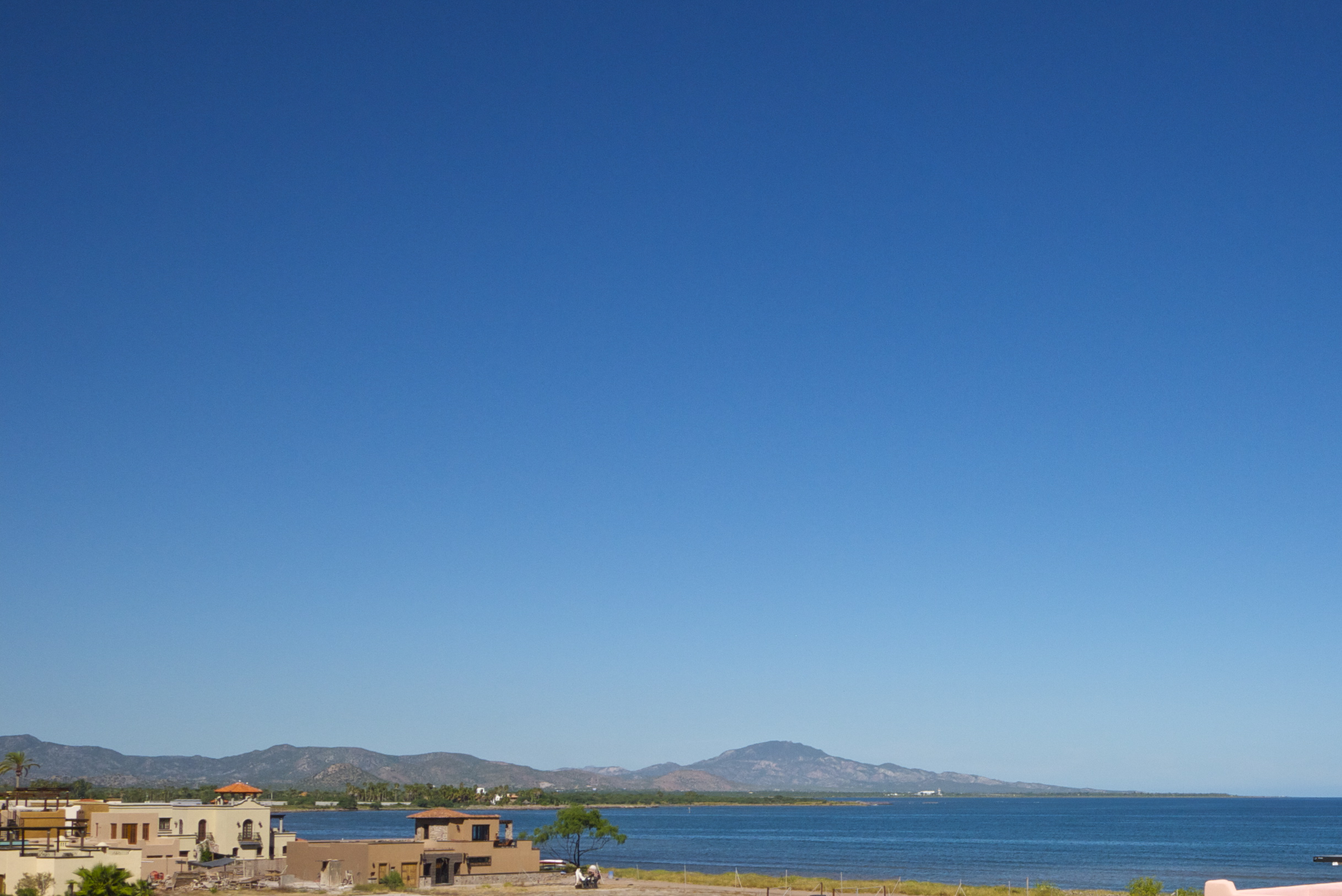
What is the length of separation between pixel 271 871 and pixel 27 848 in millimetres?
16367

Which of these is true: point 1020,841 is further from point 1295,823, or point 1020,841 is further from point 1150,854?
point 1295,823

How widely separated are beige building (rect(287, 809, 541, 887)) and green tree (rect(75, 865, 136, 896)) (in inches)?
624

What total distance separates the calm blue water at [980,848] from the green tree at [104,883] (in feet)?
165

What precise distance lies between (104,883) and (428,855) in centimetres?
1918

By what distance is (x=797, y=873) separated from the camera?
79.9m

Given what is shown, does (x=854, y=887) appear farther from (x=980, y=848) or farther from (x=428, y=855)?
(x=980, y=848)

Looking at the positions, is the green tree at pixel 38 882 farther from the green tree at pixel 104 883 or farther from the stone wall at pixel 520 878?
the stone wall at pixel 520 878

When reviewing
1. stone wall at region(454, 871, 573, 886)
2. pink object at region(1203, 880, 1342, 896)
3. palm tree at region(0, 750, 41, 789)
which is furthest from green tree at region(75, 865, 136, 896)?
palm tree at region(0, 750, 41, 789)

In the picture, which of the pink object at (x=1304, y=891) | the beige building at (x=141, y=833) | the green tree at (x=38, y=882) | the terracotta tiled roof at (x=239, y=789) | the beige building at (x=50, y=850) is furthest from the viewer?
the terracotta tiled roof at (x=239, y=789)

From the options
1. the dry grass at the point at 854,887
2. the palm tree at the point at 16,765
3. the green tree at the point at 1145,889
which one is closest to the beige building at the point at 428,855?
the dry grass at the point at 854,887

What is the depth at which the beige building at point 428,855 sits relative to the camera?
5244 centimetres

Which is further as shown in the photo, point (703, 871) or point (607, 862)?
point (607, 862)

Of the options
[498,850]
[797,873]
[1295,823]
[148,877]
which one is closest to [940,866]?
[797,873]

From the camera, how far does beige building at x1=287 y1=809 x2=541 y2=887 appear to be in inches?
2064
